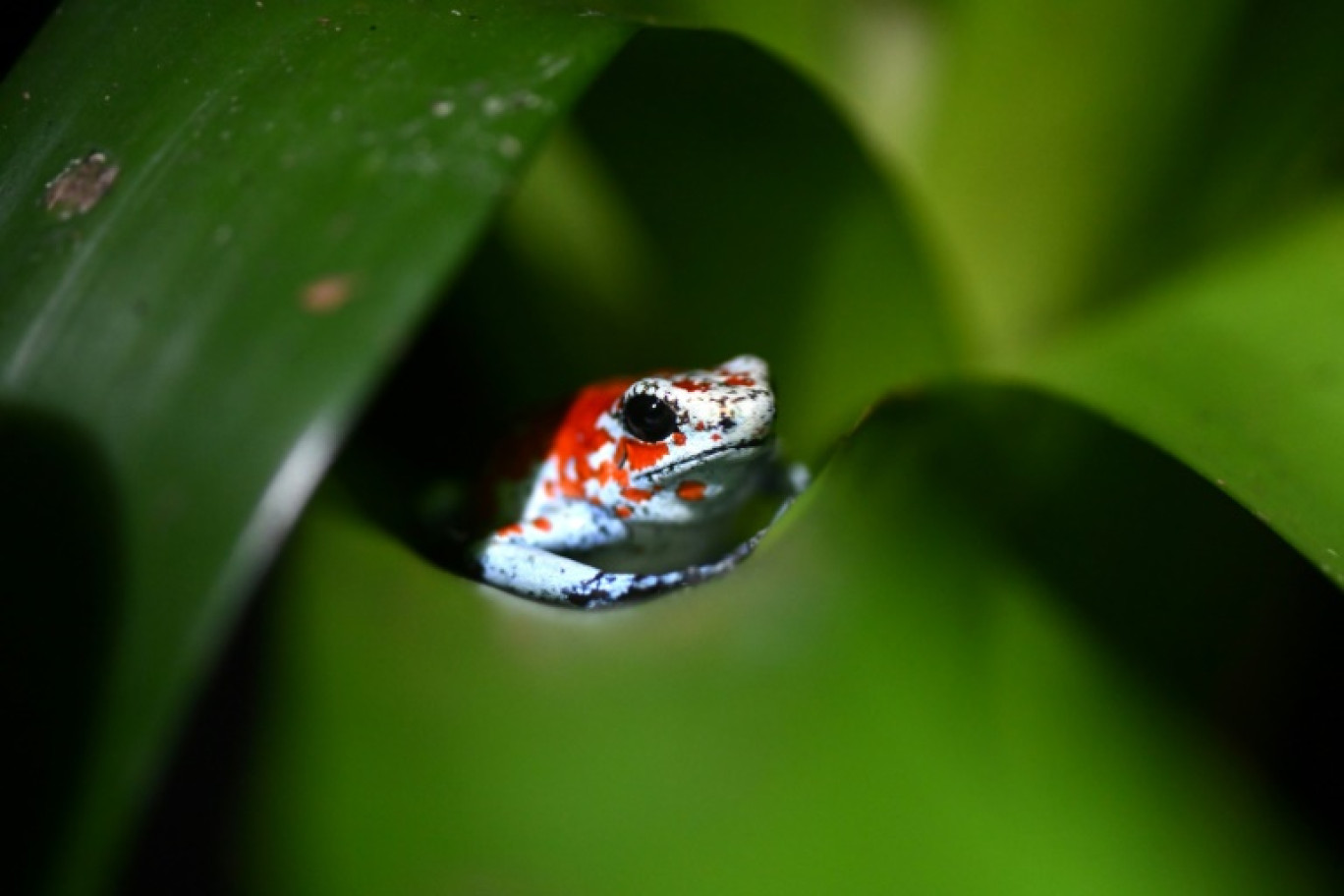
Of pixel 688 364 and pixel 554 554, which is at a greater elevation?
pixel 688 364

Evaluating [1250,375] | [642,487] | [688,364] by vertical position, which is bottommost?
[642,487]

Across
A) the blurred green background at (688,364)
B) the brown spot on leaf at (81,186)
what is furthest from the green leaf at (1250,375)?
the brown spot on leaf at (81,186)

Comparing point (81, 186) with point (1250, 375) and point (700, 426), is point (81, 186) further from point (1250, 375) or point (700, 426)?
point (1250, 375)

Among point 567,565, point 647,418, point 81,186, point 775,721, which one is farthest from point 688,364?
point 81,186

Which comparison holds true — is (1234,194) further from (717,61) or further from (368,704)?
(368,704)

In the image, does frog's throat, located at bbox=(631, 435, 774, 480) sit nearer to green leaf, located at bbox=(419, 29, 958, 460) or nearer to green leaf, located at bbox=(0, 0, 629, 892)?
green leaf, located at bbox=(419, 29, 958, 460)

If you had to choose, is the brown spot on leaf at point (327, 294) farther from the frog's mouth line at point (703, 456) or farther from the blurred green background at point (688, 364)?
the frog's mouth line at point (703, 456)

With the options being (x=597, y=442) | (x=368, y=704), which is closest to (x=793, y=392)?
(x=597, y=442)

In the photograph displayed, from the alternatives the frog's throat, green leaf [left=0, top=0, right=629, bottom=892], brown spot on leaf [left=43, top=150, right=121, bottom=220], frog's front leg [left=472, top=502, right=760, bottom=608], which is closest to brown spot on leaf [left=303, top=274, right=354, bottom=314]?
green leaf [left=0, top=0, right=629, bottom=892]
